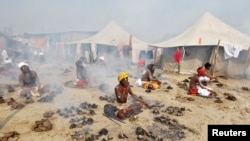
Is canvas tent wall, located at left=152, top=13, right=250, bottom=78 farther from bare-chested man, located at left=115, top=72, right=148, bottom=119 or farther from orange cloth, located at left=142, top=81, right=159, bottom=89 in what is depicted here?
bare-chested man, located at left=115, top=72, right=148, bottom=119

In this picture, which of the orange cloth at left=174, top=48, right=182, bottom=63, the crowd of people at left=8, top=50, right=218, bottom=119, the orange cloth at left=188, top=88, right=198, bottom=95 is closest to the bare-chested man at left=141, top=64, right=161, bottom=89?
the crowd of people at left=8, top=50, right=218, bottom=119

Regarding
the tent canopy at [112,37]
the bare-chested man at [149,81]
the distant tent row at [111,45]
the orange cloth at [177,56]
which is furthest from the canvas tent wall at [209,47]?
the bare-chested man at [149,81]

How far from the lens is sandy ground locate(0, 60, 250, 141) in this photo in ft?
19.2

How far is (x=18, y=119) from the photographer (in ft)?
22.4

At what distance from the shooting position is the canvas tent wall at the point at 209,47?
14680 mm

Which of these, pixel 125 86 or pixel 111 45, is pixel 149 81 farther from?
pixel 111 45

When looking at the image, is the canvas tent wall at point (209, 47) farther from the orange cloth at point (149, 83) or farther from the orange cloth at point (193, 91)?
the orange cloth at point (193, 91)

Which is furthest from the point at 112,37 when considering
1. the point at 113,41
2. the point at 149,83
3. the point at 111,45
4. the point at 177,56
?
the point at 149,83

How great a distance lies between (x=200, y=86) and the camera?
959 centimetres

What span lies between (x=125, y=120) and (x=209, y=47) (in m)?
10.5

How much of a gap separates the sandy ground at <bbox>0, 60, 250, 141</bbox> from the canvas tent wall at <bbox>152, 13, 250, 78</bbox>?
501cm

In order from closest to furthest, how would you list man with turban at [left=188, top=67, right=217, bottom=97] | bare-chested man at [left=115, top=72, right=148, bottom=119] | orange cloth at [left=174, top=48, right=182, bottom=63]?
1. bare-chested man at [left=115, top=72, right=148, bottom=119]
2. man with turban at [left=188, top=67, right=217, bottom=97]
3. orange cloth at [left=174, top=48, right=182, bottom=63]

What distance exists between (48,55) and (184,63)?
20310mm

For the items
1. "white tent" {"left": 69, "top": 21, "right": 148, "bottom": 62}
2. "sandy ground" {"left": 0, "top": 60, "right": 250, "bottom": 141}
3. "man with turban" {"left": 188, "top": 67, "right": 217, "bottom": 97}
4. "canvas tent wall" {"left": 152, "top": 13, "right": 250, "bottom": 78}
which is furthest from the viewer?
"white tent" {"left": 69, "top": 21, "right": 148, "bottom": 62}
